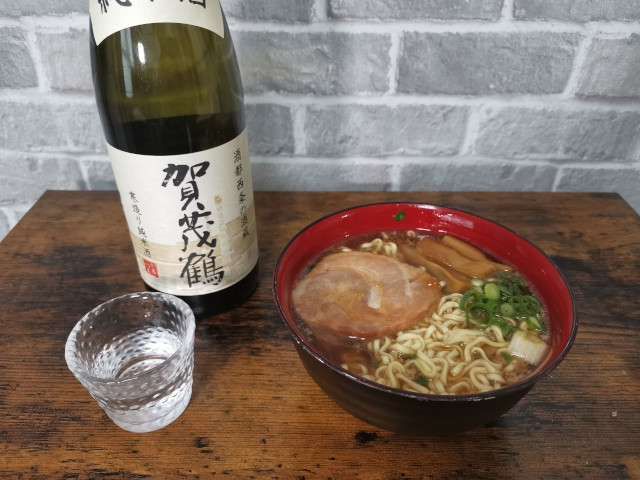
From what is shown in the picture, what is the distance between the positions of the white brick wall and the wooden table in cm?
29

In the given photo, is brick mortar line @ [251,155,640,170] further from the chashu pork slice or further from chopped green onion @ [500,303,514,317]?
chopped green onion @ [500,303,514,317]

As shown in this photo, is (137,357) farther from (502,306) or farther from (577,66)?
(577,66)

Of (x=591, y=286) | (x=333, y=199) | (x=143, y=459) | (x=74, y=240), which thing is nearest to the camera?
(x=143, y=459)

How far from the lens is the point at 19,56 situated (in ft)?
2.98

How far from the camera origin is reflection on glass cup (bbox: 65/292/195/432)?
20.4 inches

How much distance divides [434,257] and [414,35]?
1.45 ft

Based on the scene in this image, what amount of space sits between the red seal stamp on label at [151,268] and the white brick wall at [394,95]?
45 centimetres

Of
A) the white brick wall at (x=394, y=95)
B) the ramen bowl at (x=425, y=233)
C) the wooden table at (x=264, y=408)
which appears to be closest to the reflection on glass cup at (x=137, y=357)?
the wooden table at (x=264, y=408)

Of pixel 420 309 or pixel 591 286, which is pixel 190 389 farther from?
pixel 591 286

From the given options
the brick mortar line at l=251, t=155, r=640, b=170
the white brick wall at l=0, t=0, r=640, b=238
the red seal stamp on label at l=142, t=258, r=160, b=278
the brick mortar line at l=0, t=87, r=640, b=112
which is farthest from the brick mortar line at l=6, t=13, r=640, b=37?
the red seal stamp on label at l=142, t=258, r=160, b=278

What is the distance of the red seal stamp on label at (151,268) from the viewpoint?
2.08ft

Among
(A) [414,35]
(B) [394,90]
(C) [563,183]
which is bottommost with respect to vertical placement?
(C) [563,183]

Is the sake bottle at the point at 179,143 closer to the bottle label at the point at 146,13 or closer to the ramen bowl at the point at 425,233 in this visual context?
the bottle label at the point at 146,13

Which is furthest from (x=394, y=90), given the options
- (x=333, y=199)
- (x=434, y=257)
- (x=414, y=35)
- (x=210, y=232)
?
(x=210, y=232)
